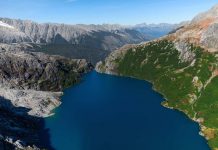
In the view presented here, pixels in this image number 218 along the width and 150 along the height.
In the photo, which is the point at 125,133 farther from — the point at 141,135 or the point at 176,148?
the point at 176,148

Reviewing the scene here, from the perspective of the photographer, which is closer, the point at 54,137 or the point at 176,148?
the point at 176,148

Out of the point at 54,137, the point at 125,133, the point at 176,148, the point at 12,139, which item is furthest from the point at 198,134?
the point at 12,139

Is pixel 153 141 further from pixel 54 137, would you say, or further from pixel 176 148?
pixel 54 137

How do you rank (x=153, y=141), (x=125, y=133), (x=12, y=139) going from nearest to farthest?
(x=12, y=139)
(x=153, y=141)
(x=125, y=133)

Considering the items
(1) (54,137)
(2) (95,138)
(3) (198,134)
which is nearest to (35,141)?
(1) (54,137)

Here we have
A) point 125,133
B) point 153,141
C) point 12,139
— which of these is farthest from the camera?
point 125,133

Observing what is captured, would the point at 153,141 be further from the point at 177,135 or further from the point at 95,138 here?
the point at 95,138

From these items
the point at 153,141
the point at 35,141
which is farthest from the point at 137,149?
the point at 35,141

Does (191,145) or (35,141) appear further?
(35,141)
